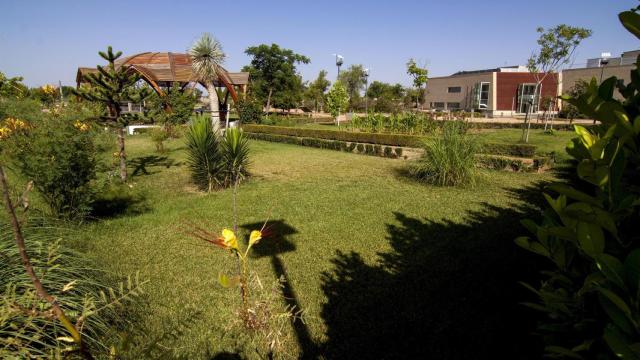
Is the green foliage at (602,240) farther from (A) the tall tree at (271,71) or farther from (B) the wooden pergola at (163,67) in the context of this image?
(A) the tall tree at (271,71)

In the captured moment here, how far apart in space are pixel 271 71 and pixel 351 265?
47898 mm

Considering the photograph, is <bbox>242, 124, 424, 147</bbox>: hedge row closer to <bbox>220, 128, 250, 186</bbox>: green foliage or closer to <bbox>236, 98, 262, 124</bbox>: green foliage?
<bbox>236, 98, 262, 124</bbox>: green foliage

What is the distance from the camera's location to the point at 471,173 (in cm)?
910

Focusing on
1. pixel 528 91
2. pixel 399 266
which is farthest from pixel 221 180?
pixel 528 91

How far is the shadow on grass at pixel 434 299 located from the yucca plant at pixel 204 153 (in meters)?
5.35

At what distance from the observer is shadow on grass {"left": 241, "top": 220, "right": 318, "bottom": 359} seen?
329 cm

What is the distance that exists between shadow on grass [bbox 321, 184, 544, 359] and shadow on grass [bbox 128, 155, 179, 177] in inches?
371

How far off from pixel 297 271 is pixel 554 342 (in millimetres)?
3810

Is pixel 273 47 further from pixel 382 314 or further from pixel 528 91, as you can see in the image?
pixel 382 314

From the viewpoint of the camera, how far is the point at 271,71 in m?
48.9

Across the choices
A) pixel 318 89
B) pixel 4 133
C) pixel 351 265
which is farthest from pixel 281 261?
pixel 318 89

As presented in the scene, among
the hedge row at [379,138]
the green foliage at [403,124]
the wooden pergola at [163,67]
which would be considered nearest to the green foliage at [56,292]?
the hedge row at [379,138]

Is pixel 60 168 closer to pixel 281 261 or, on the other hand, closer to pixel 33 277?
pixel 281 261

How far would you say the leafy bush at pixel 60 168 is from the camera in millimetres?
5480
